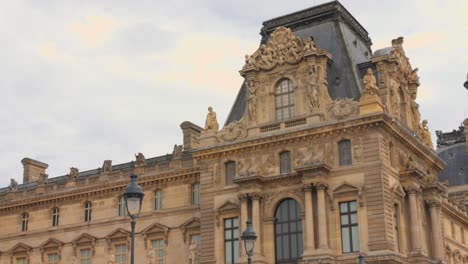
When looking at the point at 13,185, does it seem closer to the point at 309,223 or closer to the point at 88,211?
the point at 88,211

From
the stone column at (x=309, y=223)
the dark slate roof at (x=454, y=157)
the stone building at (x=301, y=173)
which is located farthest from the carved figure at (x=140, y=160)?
the dark slate roof at (x=454, y=157)

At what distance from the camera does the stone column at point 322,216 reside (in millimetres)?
41562

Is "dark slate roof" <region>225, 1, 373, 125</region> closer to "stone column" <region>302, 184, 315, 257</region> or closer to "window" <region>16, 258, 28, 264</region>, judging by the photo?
"stone column" <region>302, 184, 315, 257</region>

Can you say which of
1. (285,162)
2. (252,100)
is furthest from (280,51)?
(285,162)

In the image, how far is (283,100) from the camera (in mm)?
46594

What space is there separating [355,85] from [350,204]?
306 inches

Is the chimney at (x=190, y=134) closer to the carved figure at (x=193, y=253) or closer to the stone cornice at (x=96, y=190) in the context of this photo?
the stone cornice at (x=96, y=190)

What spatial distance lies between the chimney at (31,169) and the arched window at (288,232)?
3301 cm

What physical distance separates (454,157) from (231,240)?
47.4 meters

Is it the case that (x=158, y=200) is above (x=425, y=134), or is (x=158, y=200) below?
below

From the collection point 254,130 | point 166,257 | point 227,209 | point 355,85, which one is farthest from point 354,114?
point 166,257

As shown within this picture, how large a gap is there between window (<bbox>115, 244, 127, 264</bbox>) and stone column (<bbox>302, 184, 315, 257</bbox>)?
16.7 meters

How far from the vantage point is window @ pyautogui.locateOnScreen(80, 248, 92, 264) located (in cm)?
5554

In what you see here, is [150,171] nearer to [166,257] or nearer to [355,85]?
[166,257]
